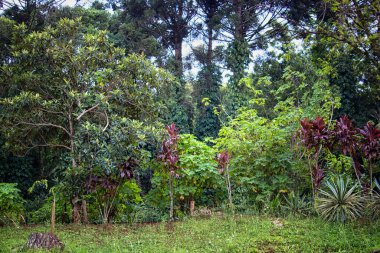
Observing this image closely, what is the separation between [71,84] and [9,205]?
10.0 ft

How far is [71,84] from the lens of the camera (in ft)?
26.4

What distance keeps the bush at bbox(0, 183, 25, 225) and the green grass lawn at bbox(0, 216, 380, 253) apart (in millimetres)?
1172

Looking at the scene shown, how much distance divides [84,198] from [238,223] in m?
3.31

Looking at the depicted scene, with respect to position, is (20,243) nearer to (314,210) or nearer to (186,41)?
(314,210)

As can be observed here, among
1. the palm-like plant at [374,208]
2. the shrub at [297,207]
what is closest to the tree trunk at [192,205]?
the shrub at [297,207]

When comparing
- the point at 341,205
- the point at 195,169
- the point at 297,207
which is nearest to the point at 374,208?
the point at 341,205

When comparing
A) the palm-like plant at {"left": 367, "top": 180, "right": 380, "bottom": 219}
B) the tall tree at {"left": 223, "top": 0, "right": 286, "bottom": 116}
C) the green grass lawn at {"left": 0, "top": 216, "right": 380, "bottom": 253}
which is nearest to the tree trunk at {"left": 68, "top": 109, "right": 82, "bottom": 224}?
the green grass lawn at {"left": 0, "top": 216, "right": 380, "bottom": 253}

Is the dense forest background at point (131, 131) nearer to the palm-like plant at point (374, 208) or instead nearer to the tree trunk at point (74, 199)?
the tree trunk at point (74, 199)

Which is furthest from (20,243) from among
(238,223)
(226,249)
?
(238,223)

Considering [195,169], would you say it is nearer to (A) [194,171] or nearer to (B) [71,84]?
(A) [194,171]

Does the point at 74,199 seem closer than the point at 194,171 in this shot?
Yes

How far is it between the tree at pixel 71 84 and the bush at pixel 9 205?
108 centimetres

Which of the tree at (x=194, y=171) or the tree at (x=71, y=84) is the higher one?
the tree at (x=71, y=84)

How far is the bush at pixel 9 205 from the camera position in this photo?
7.69 m
